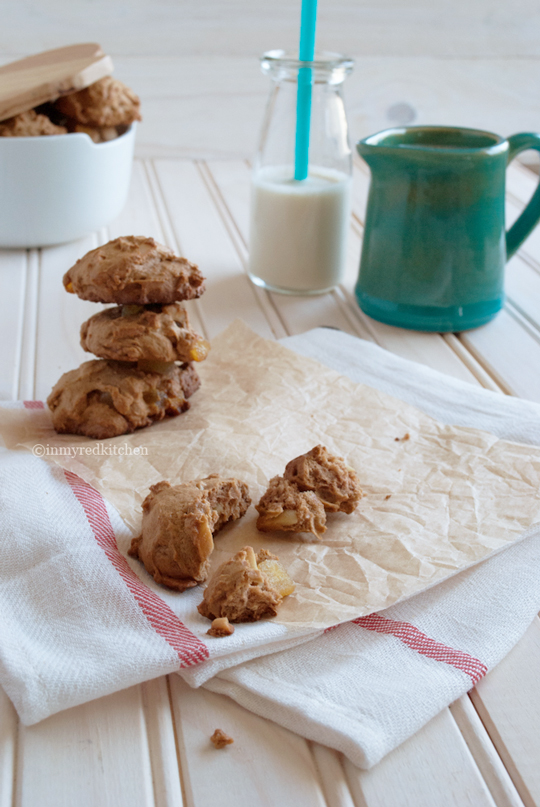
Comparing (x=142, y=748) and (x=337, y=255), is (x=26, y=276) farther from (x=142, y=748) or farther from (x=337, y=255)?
(x=142, y=748)

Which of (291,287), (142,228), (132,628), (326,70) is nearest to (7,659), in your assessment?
(132,628)

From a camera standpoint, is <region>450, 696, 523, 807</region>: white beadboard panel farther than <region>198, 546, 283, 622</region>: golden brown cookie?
No

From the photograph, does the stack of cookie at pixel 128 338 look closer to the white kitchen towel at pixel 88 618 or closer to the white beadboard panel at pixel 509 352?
the white kitchen towel at pixel 88 618

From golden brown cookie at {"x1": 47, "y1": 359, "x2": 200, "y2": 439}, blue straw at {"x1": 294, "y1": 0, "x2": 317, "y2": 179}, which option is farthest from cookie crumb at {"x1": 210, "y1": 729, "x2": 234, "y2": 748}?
blue straw at {"x1": 294, "y1": 0, "x2": 317, "y2": 179}

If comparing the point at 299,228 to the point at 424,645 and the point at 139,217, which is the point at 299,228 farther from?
the point at 424,645

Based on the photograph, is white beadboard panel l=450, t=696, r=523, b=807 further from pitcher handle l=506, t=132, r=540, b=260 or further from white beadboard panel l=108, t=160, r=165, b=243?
white beadboard panel l=108, t=160, r=165, b=243

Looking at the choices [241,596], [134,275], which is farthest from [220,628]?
[134,275]

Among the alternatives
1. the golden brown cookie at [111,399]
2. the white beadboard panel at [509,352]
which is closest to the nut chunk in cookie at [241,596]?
the golden brown cookie at [111,399]
